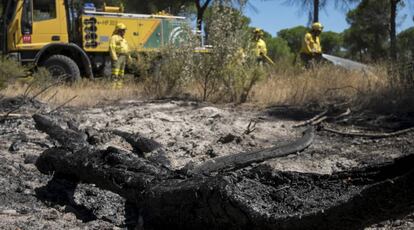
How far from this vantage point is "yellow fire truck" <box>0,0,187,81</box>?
563 inches

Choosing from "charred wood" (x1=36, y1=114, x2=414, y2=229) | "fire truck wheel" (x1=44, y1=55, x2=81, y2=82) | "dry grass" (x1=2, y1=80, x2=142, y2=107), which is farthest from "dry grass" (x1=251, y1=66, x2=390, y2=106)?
"charred wood" (x1=36, y1=114, x2=414, y2=229)

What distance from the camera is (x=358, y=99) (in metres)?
9.61

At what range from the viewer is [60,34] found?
14750mm

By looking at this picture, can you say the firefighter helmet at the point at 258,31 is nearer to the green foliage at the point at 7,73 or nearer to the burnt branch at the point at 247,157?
the green foliage at the point at 7,73

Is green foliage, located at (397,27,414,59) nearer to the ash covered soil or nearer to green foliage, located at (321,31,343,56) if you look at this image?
the ash covered soil

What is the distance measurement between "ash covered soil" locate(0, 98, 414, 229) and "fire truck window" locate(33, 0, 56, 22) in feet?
17.5

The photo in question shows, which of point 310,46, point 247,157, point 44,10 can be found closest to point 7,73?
point 44,10

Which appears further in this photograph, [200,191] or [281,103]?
[281,103]

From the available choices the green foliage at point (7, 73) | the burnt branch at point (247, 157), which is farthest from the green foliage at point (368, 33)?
the burnt branch at point (247, 157)

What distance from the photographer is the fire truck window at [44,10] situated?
14328 millimetres

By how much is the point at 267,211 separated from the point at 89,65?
492 inches

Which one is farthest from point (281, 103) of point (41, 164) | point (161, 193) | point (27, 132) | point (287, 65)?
point (161, 193)

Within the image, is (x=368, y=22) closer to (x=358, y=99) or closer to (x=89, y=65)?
(x=89, y=65)

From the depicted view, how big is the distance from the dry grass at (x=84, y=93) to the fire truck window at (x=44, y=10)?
7.86 feet
